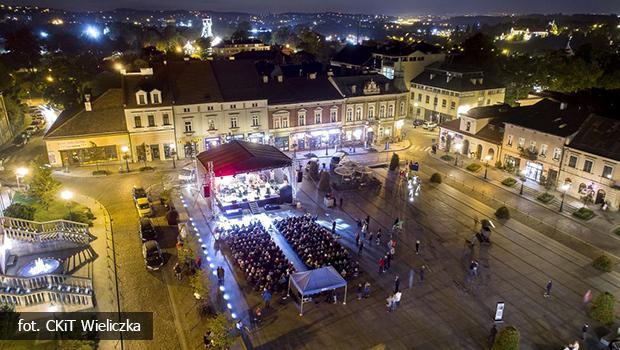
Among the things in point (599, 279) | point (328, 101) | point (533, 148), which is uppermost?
point (328, 101)

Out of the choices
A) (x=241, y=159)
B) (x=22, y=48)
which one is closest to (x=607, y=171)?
(x=241, y=159)

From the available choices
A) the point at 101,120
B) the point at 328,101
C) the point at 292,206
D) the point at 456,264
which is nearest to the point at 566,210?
the point at 456,264

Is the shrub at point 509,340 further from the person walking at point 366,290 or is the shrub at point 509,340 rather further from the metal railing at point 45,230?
the metal railing at point 45,230

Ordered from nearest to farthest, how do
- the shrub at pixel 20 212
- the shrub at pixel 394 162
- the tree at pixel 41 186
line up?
the shrub at pixel 20 212 → the tree at pixel 41 186 → the shrub at pixel 394 162

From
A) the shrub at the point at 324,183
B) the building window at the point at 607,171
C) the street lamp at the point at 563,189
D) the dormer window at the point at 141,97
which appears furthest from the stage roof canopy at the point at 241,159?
the building window at the point at 607,171

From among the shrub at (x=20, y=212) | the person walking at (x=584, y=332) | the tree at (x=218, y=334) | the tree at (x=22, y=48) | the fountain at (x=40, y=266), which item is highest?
the tree at (x=22, y=48)

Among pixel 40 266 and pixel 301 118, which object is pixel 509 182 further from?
pixel 40 266

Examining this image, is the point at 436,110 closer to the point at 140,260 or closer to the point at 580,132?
the point at 580,132
